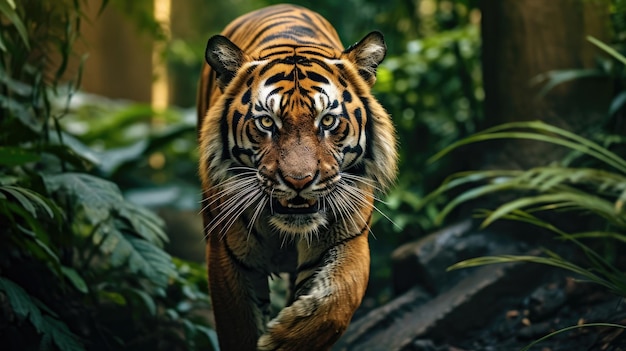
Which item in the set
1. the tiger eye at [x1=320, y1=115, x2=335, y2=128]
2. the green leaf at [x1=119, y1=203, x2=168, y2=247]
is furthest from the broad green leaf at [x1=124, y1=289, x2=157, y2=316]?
the tiger eye at [x1=320, y1=115, x2=335, y2=128]

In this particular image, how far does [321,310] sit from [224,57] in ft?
3.57

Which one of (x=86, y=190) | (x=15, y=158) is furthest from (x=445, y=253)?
(x=15, y=158)

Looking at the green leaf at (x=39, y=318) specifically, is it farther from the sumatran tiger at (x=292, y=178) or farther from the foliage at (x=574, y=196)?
the foliage at (x=574, y=196)

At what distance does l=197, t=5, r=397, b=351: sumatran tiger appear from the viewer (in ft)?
10.0

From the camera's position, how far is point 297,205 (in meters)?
3.08

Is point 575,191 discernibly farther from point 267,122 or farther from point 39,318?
point 39,318

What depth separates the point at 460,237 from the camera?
5.16 meters

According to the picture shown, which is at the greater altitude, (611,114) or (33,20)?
(33,20)

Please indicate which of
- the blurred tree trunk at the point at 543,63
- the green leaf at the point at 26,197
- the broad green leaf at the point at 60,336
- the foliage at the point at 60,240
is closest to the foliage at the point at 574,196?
the blurred tree trunk at the point at 543,63

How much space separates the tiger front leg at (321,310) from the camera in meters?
3.08

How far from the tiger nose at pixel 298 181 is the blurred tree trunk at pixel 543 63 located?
2511 mm

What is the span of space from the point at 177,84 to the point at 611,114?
933 centimetres

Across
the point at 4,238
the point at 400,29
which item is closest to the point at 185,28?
the point at 400,29

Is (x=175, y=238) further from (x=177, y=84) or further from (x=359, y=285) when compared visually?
(x=177, y=84)
